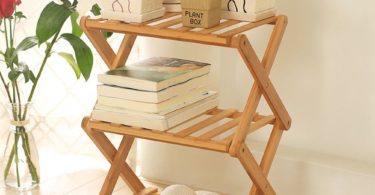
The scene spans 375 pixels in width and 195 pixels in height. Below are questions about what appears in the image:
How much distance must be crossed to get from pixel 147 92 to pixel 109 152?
290 mm

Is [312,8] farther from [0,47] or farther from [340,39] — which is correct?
[0,47]

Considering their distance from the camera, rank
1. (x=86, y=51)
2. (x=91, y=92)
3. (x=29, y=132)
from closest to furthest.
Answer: (x=86, y=51) → (x=29, y=132) → (x=91, y=92)

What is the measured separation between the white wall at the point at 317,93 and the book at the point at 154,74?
25cm

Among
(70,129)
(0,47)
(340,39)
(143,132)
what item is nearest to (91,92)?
→ (70,129)

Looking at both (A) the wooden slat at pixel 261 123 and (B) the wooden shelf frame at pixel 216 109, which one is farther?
(A) the wooden slat at pixel 261 123

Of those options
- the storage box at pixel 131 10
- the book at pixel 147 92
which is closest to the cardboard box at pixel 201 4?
the storage box at pixel 131 10

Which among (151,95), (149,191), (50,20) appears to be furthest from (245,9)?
(149,191)

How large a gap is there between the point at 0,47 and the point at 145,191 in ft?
2.56

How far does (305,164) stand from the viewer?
7.14 ft

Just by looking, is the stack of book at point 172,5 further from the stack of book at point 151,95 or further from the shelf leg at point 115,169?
the shelf leg at point 115,169

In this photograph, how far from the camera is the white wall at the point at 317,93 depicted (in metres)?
2.11

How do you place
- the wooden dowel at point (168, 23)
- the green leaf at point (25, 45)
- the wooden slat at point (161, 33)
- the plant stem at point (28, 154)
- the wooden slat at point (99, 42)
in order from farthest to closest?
1. the plant stem at point (28, 154)
2. the green leaf at point (25, 45)
3. the wooden slat at point (99, 42)
4. the wooden dowel at point (168, 23)
5. the wooden slat at point (161, 33)

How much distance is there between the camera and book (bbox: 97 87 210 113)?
6.20 feet

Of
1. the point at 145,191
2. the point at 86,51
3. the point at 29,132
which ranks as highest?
the point at 86,51
